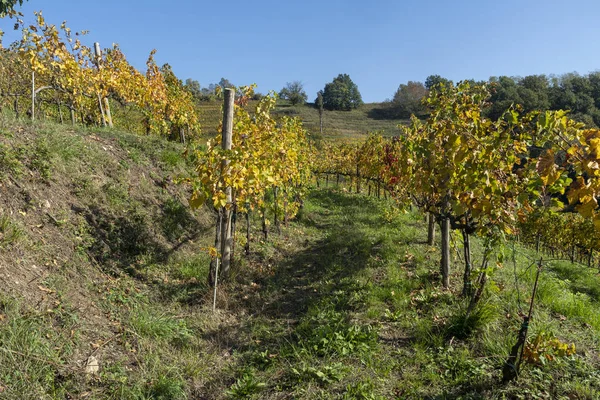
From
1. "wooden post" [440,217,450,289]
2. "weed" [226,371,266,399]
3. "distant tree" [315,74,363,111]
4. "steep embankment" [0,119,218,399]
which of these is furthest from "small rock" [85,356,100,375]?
"distant tree" [315,74,363,111]

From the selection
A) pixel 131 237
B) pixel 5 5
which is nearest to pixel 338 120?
pixel 5 5

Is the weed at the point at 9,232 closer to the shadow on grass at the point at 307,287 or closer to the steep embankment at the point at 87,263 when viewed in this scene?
the steep embankment at the point at 87,263

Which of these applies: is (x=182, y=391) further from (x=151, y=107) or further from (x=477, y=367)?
(x=151, y=107)

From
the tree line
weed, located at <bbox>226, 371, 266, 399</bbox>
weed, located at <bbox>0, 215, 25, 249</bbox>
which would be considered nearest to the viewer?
weed, located at <bbox>226, 371, 266, 399</bbox>

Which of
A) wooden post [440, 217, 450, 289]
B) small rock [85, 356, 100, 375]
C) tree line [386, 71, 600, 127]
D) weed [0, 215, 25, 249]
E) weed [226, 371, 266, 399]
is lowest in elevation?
weed [226, 371, 266, 399]

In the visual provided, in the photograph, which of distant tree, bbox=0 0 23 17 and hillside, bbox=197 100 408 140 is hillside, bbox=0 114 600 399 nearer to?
distant tree, bbox=0 0 23 17

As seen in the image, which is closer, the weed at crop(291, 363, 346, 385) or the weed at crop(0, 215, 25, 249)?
the weed at crop(291, 363, 346, 385)

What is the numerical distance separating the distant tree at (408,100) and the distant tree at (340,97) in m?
9.77

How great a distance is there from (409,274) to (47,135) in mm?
6673

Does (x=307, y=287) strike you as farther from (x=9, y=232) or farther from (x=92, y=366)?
(x=9, y=232)

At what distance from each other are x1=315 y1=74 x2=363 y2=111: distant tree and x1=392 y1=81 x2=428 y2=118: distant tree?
977 centimetres

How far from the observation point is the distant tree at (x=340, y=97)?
82.2 metres

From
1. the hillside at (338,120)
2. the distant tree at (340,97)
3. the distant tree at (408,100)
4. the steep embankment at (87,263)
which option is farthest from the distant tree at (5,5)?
the distant tree at (340,97)

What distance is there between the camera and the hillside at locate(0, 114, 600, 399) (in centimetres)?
309
